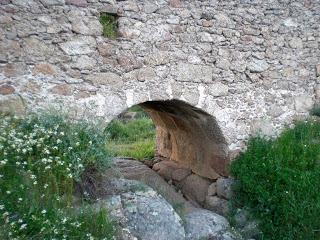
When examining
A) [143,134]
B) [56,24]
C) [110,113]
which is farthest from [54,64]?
[143,134]

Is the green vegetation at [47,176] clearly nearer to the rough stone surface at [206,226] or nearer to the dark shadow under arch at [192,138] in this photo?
the rough stone surface at [206,226]

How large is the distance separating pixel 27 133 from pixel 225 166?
7.99 ft

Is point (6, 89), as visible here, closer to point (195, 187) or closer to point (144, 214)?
point (144, 214)

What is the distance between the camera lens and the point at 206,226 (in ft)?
14.6

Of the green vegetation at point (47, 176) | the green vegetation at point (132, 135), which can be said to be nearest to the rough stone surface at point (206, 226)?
the green vegetation at point (47, 176)

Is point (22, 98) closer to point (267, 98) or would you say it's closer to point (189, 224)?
point (189, 224)

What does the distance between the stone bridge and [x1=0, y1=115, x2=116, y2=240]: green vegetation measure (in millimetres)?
353

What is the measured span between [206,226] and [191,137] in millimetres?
1707

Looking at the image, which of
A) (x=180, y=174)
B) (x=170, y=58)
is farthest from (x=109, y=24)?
(x=180, y=174)

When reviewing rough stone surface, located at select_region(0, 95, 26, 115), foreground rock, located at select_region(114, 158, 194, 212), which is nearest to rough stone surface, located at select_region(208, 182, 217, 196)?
foreground rock, located at select_region(114, 158, 194, 212)

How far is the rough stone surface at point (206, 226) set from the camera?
4.31m

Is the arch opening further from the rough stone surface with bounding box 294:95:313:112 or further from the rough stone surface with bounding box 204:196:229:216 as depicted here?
the rough stone surface with bounding box 294:95:313:112

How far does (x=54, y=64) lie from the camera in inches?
163

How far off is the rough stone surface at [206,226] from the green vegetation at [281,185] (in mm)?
358
